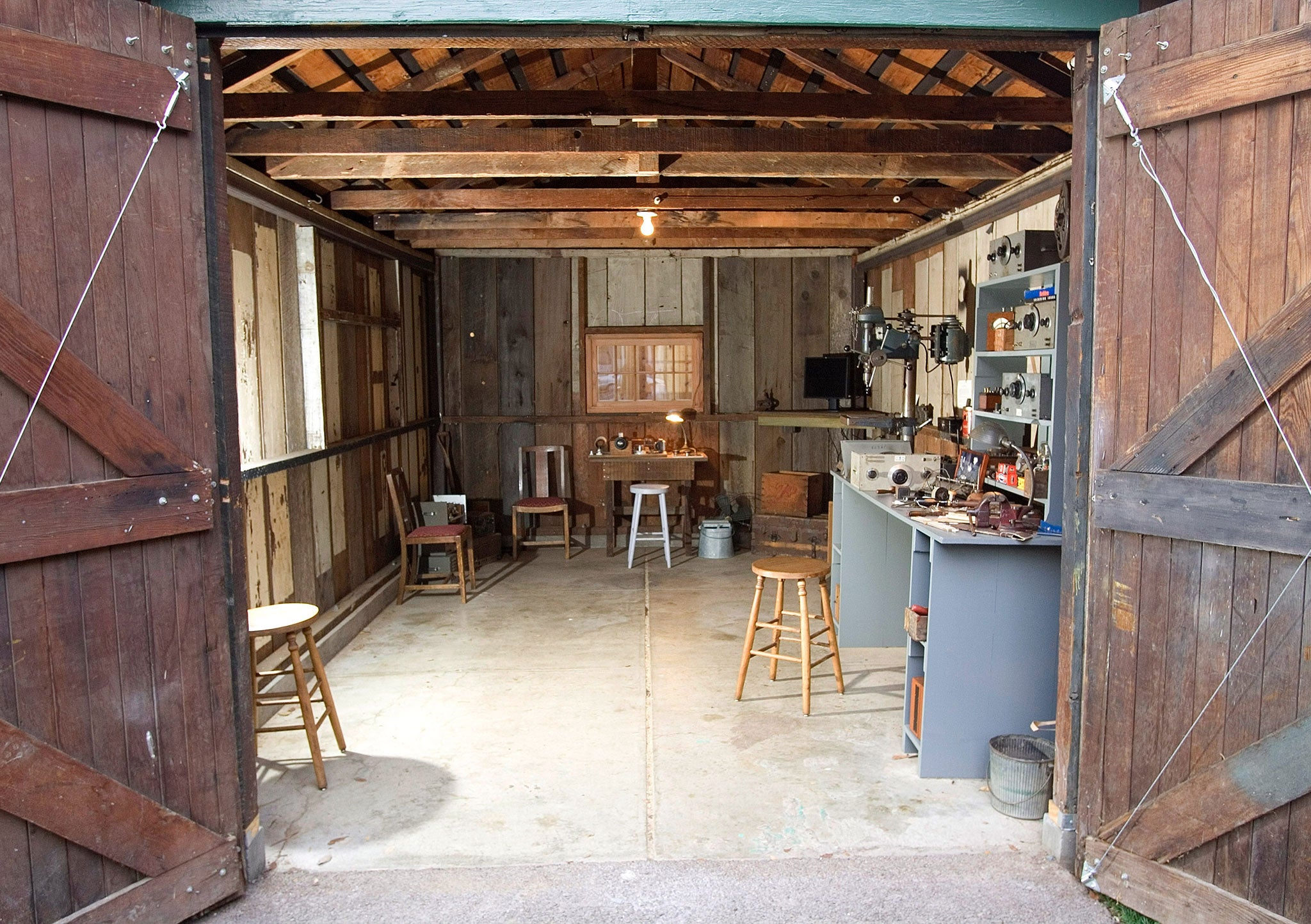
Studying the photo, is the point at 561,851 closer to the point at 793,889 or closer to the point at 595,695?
the point at 793,889

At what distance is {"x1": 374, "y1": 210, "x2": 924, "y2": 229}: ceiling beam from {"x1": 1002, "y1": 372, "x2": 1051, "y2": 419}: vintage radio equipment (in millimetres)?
2485

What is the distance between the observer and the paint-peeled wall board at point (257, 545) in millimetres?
4660

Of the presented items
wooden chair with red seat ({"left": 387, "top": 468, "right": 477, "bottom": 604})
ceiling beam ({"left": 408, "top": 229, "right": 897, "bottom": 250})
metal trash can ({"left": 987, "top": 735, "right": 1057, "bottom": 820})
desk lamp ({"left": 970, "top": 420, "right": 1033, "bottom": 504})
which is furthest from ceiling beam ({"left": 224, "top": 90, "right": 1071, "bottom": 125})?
wooden chair with red seat ({"left": 387, "top": 468, "right": 477, "bottom": 604})

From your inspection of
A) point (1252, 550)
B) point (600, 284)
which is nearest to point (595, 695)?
point (1252, 550)

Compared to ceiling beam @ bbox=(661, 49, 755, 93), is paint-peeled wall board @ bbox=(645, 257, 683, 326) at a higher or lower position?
lower

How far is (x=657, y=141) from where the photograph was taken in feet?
15.4

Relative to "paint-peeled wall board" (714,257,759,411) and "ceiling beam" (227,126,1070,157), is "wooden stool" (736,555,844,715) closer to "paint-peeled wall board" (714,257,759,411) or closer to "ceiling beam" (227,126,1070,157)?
"ceiling beam" (227,126,1070,157)

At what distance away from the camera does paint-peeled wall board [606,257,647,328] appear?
340 inches

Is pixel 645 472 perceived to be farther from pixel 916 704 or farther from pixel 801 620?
pixel 916 704

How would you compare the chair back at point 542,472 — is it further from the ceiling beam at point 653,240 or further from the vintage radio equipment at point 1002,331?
the vintage radio equipment at point 1002,331

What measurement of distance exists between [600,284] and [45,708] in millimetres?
6726

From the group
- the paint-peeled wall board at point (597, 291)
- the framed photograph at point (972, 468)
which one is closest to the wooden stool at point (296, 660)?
the framed photograph at point (972, 468)

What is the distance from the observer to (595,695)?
462 cm

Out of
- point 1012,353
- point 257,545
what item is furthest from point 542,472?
point 1012,353
